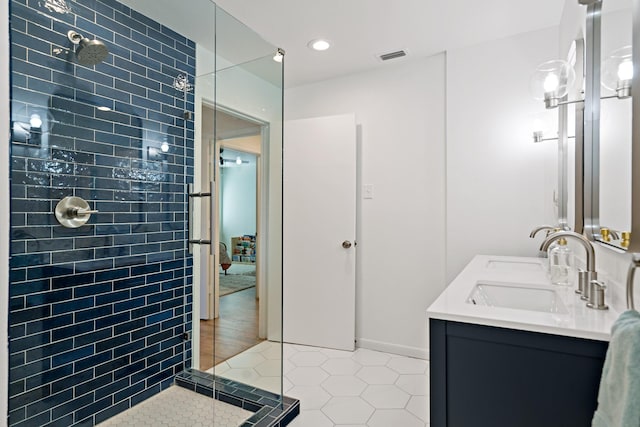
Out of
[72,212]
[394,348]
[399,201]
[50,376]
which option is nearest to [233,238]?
[72,212]

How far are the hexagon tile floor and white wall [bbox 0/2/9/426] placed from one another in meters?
1.15

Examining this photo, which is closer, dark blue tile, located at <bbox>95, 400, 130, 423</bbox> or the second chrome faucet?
the second chrome faucet

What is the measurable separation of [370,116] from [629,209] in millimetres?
2179

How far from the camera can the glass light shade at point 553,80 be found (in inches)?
58.0

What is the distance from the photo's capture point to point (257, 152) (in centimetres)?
240

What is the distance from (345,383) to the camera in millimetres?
2363

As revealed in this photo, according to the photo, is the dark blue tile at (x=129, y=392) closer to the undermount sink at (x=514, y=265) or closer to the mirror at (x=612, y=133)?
the undermount sink at (x=514, y=265)

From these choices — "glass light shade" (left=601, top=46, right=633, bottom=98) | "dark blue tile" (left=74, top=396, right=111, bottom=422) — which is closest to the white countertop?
"glass light shade" (left=601, top=46, right=633, bottom=98)

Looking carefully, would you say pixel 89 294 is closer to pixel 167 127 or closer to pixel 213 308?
pixel 213 308

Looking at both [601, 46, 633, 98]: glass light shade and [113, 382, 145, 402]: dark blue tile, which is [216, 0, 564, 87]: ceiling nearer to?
[601, 46, 633, 98]: glass light shade

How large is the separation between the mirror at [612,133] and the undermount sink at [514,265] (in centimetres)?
63

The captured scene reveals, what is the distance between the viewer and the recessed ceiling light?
2.49 metres

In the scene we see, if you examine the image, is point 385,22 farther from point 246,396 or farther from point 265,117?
point 246,396

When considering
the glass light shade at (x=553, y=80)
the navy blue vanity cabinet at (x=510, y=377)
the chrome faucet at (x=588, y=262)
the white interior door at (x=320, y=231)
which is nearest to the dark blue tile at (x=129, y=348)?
the white interior door at (x=320, y=231)
